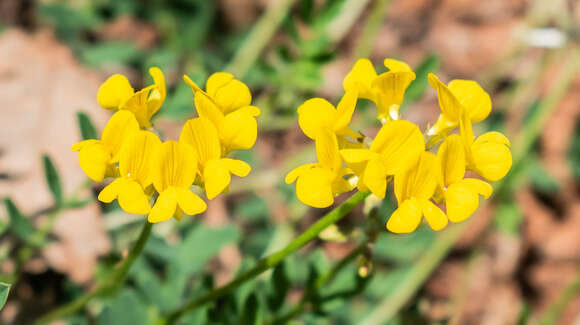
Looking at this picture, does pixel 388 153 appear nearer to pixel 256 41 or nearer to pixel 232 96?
pixel 232 96

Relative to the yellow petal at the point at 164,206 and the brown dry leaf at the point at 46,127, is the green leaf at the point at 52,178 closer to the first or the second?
the brown dry leaf at the point at 46,127

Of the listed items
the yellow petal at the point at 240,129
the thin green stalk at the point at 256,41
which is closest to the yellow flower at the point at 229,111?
the yellow petal at the point at 240,129

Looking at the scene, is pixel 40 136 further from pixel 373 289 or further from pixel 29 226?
pixel 373 289

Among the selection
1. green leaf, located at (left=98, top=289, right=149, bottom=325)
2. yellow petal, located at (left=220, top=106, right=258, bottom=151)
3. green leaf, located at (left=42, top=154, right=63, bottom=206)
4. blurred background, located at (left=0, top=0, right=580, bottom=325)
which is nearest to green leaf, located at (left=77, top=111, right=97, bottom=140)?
blurred background, located at (left=0, top=0, right=580, bottom=325)

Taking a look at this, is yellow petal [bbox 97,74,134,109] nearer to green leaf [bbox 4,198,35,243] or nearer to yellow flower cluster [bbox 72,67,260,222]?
yellow flower cluster [bbox 72,67,260,222]

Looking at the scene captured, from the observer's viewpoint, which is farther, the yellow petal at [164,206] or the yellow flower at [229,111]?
the yellow flower at [229,111]

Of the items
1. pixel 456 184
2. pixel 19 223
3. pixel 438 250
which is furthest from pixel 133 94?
pixel 438 250

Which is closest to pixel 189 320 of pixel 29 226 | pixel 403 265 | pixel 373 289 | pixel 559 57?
pixel 29 226
